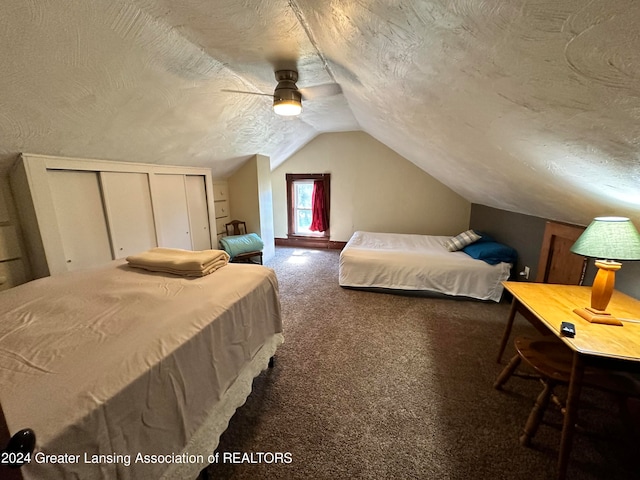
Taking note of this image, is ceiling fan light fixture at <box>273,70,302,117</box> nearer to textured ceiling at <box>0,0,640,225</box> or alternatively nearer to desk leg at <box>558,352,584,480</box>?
textured ceiling at <box>0,0,640,225</box>

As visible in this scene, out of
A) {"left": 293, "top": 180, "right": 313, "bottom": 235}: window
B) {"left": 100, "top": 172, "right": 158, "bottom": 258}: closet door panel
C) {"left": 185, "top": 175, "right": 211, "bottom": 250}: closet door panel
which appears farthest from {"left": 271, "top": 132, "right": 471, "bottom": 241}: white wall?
{"left": 100, "top": 172, "right": 158, "bottom": 258}: closet door panel

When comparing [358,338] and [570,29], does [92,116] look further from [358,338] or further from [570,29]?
[358,338]

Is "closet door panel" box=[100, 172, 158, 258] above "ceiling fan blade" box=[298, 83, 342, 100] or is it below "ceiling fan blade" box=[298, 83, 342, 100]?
below

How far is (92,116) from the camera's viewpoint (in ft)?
5.80

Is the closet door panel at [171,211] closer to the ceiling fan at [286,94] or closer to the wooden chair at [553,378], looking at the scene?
the ceiling fan at [286,94]

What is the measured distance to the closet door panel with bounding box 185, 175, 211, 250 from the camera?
11.2 ft

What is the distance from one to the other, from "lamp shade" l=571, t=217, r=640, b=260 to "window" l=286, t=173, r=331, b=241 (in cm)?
401

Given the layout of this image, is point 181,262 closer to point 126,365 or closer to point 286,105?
point 126,365

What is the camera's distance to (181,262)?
156 cm

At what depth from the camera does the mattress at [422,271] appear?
287 cm

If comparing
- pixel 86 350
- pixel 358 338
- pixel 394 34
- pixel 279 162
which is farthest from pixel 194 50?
pixel 279 162

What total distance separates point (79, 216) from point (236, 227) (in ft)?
7.08

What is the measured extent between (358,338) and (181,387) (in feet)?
5.40

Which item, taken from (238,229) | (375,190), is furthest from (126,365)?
(375,190)
